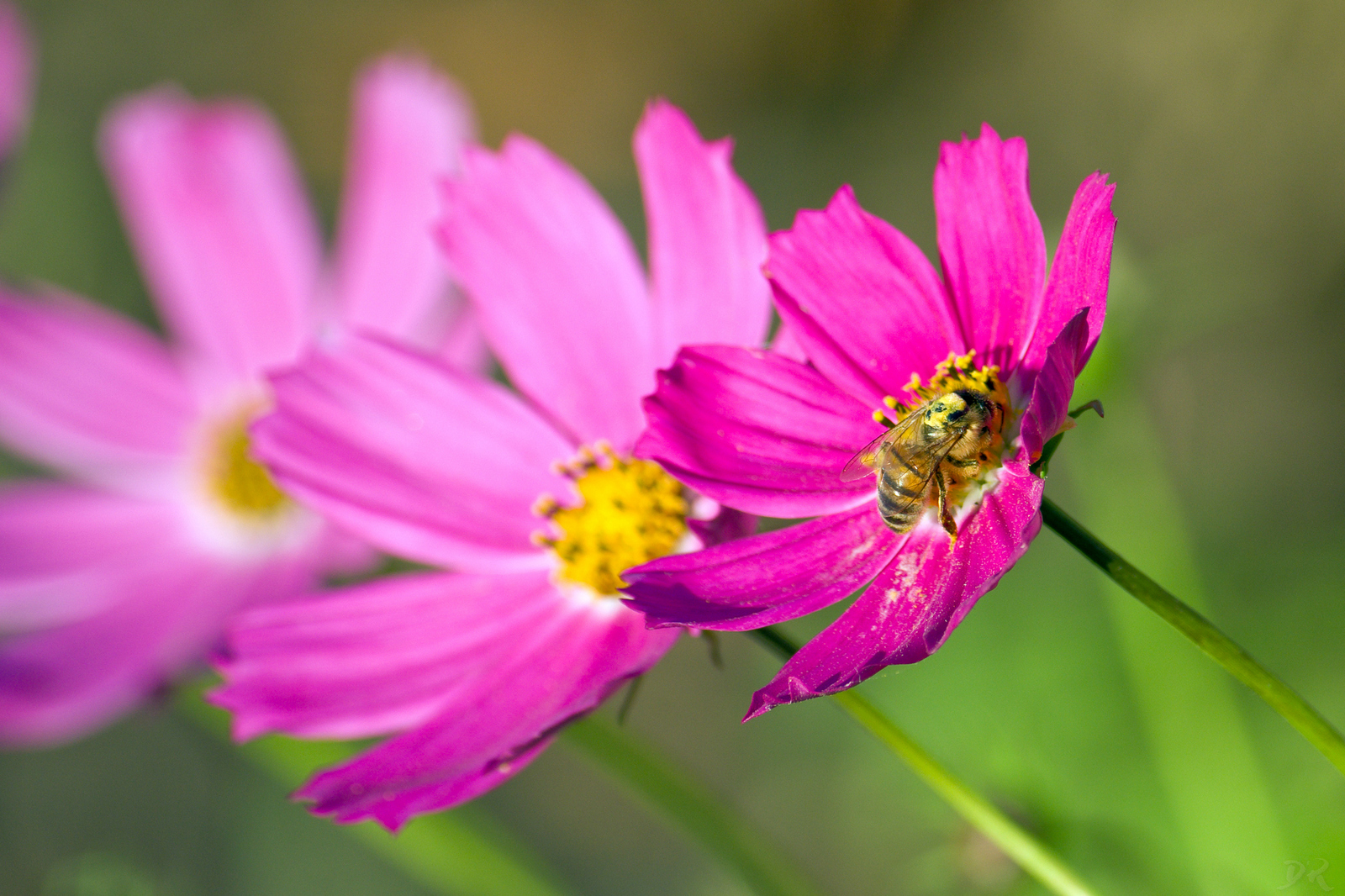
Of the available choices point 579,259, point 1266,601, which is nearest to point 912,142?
point 1266,601

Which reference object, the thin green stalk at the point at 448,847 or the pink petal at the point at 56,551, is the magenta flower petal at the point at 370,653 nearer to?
the thin green stalk at the point at 448,847

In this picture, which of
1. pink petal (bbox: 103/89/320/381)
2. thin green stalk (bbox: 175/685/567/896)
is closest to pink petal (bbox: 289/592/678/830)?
thin green stalk (bbox: 175/685/567/896)

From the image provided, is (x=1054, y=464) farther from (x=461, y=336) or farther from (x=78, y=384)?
(x=78, y=384)

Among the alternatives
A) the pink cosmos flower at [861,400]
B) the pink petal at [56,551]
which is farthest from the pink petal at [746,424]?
the pink petal at [56,551]

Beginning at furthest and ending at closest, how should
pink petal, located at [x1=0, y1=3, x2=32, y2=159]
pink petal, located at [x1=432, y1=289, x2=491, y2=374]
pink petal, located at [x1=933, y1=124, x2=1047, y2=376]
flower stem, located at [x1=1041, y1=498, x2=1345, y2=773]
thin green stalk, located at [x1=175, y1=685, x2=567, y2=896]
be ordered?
pink petal, located at [x1=0, y1=3, x2=32, y2=159] < pink petal, located at [x1=432, y1=289, x2=491, y2=374] < thin green stalk, located at [x1=175, y1=685, x2=567, y2=896] < pink petal, located at [x1=933, y1=124, x2=1047, y2=376] < flower stem, located at [x1=1041, y1=498, x2=1345, y2=773]

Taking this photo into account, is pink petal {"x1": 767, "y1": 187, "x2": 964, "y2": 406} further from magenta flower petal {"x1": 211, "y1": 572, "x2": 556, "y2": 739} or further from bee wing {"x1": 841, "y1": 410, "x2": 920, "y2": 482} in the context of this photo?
magenta flower petal {"x1": 211, "y1": 572, "x2": 556, "y2": 739}

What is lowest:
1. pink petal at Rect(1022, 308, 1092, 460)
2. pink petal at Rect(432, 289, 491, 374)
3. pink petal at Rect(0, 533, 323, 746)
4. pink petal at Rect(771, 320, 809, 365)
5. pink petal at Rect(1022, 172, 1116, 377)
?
pink petal at Rect(0, 533, 323, 746)

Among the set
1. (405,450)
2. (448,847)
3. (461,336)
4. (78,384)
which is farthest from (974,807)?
(78,384)
